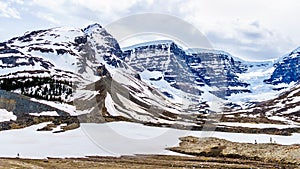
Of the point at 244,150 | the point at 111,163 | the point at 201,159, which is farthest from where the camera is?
the point at 244,150

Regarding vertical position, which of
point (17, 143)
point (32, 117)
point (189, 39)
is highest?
point (189, 39)

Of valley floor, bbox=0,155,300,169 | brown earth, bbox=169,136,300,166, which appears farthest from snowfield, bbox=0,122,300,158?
brown earth, bbox=169,136,300,166

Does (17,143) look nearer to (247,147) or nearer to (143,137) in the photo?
(143,137)

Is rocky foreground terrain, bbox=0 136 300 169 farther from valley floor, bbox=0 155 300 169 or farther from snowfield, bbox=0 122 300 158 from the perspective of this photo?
snowfield, bbox=0 122 300 158

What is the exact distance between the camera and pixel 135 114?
156 meters

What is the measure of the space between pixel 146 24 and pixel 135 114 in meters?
113

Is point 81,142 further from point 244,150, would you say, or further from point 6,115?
point 244,150

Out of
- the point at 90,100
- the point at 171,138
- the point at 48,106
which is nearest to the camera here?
the point at 171,138

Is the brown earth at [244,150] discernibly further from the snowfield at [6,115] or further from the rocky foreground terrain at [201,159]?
the snowfield at [6,115]

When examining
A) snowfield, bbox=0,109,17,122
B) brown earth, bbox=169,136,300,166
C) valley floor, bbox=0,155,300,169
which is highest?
snowfield, bbox=0,109,17,122

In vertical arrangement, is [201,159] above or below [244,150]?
below

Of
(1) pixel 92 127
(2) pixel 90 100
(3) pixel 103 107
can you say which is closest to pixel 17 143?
(1) pixel 92 127

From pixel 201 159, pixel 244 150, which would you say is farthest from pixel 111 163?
pixel 244 150

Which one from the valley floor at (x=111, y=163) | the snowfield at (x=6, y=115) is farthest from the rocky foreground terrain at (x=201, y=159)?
the snowfield at (x=6, y=115)
